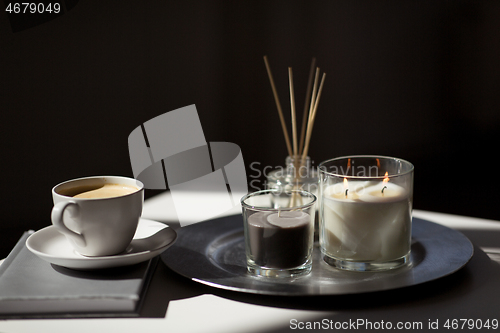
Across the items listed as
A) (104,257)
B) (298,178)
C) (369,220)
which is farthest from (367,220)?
(104,257)

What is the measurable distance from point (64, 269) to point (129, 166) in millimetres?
678

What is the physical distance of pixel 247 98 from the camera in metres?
1.67

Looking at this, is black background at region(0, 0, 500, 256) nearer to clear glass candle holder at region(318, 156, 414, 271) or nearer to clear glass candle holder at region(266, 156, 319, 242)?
clear glass candle holder at region(266, 156, 319, 242)

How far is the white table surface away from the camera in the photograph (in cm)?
56

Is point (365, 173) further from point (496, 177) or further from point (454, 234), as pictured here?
point (496, 177)

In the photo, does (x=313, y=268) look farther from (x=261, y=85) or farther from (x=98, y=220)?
(x=261, y=85)

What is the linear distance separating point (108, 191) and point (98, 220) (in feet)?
0.27

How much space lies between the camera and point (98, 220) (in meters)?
0.64

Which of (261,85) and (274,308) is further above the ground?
(261,85)

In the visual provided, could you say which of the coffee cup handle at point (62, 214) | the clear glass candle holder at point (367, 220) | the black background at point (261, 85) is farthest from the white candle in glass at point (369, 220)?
the black background at point (261, 85)

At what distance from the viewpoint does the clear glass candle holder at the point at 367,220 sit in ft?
2.17

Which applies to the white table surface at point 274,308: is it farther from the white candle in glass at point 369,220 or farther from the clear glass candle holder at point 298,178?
the clear glass candle holder at point 298,178

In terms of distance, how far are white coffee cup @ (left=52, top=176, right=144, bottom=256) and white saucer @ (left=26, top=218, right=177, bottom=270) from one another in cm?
2

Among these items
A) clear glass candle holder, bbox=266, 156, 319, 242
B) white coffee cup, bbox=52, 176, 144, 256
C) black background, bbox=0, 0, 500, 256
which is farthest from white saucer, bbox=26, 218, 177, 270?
black background, bbox=0, 0, 500, 256
